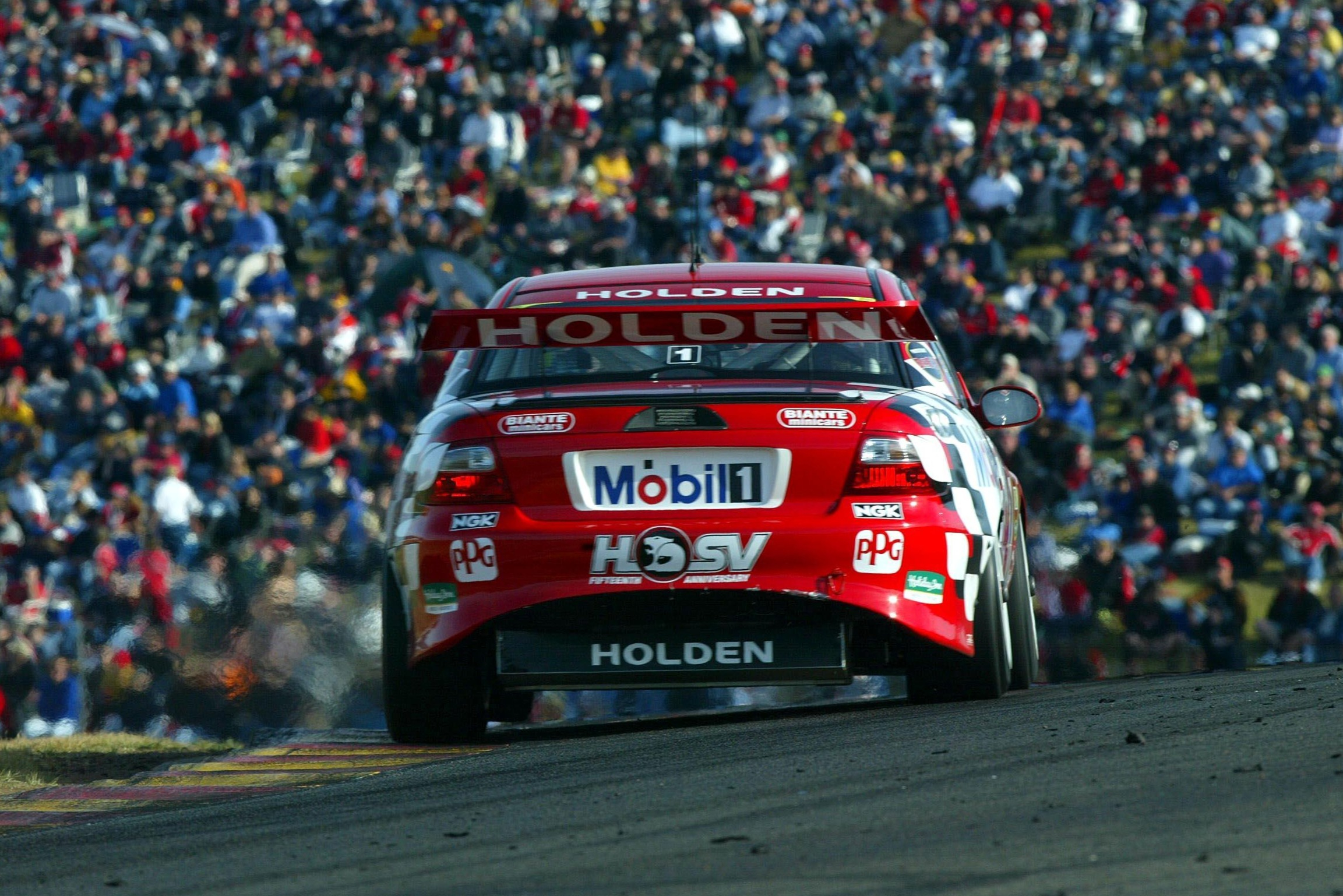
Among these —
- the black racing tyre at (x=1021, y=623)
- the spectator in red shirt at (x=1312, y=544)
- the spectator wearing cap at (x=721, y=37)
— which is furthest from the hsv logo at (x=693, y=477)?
the spectator wearing cap at (x=721, y=37)

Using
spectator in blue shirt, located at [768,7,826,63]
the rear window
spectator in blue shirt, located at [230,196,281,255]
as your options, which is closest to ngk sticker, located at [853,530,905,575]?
the rear window

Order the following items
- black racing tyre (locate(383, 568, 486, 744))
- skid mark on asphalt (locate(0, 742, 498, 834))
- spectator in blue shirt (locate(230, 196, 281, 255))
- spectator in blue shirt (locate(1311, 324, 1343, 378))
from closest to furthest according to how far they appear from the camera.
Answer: skid mark on asphalt (locate(0, 742, 498, 834)), black racing tyre (locate(383, 568, 486, 744)), spectator in blue shirt (locate(1311, 324, 1343, 378)), spectator in blue shirt (locate(230, 196, 281, 255))

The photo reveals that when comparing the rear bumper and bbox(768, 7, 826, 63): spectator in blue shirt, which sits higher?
bbox(768, 7, 826, 63): spectator in blue shirt

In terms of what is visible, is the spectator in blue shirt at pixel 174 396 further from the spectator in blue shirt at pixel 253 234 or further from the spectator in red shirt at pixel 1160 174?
the spectator in red shirt at pixel 1160 174

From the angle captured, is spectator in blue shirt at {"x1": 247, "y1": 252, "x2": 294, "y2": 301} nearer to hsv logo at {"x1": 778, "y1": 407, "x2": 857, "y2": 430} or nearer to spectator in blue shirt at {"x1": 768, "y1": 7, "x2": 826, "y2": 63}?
spectator in blue shirt at {"x1": 768, "y1": 7, "x2": 826, "y2": 63}

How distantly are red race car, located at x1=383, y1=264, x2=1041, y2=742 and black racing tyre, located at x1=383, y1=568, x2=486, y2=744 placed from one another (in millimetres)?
11

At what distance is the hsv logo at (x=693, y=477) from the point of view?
5227 millimetres

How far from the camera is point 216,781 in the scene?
5625mm

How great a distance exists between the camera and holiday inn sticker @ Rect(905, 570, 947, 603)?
528cm

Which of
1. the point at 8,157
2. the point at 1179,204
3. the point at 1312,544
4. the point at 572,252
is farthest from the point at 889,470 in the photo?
the point at 8,157

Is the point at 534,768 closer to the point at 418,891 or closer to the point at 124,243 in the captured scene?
the point at 418,891

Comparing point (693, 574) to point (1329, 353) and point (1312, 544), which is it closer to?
point (1312, 544)

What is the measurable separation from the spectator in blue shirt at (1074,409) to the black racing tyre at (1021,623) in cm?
783

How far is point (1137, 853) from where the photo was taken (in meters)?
3.27
